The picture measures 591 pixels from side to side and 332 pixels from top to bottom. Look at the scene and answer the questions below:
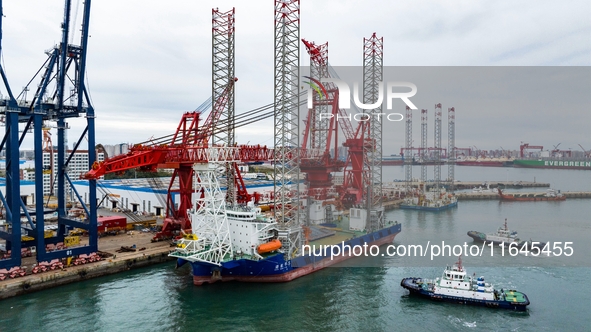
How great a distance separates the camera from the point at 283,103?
52.7ft

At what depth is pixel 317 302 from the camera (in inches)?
537

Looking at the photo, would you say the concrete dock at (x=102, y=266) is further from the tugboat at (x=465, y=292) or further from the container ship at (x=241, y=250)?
the tugboat at (x=465, y=292)

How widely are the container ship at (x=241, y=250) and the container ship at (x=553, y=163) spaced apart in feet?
230

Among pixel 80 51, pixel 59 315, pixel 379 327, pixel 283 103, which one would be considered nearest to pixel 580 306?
pixel 379 327

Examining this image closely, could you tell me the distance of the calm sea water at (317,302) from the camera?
11750 millimetres

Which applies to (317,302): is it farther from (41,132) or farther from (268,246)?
(41,132)

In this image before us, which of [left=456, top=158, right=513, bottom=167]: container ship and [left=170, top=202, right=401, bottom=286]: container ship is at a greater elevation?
[left=456, top=158, right=513, bottom=167]: container ship

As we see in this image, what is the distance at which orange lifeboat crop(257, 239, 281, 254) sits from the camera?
1509 cm

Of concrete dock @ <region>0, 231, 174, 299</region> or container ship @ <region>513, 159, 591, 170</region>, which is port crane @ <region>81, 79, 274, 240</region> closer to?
concrete dock @ <region>0, 231, 174, 299</region>

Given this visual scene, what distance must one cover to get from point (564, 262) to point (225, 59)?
63.3 ft

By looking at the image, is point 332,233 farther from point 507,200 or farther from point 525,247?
point 507,200

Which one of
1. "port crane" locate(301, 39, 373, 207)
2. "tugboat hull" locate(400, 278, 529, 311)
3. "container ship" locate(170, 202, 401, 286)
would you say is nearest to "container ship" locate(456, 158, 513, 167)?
"port crane" locate(301, 39, 373, 207)

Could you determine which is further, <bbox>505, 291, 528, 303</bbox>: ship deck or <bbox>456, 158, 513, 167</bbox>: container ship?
<bbox>456, 158, 513, 167</bbox>: container ship

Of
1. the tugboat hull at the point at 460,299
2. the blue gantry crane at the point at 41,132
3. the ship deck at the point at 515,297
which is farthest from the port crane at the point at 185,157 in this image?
the ship deck at the point at 515,297
